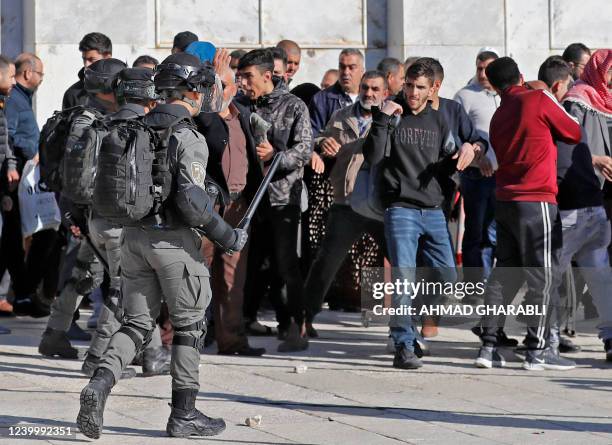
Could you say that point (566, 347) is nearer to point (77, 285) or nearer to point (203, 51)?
point (203, 51)

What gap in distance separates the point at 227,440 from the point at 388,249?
2.80 metres

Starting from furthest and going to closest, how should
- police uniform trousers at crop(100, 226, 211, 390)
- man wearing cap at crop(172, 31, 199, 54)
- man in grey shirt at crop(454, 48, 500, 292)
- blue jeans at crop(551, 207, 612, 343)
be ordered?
man in grey shirt at crop(454, 48, 500, 292)
man wearing cap at crop(172, 31, 199, 54)
blue jeans at crop(551, 207, 612, 343)
police uniform trousers at crop(100, 226, 211, 390)

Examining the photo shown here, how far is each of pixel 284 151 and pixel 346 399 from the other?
2383 mm

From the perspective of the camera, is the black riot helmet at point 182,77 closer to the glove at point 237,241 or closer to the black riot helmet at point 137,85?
the glove at point 237,241

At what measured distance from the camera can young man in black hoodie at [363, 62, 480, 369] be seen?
926cm

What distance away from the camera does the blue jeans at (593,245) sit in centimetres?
949

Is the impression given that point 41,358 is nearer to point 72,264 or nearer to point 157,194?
point 72,264

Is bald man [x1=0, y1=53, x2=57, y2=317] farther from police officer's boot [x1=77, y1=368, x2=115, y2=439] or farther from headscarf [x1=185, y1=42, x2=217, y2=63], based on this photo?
police officer's boot [x1=77, y1=368, x2=115, y2=439]

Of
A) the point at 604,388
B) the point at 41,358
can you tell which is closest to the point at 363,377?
the point at 604,388

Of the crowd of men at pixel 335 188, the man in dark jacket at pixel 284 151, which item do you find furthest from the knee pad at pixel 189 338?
the man in dark jacket at pixel 284 151

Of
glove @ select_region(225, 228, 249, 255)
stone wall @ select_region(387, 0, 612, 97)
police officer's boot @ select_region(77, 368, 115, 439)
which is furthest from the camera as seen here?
stone wall @ select_region(387, 0, 612, 97)

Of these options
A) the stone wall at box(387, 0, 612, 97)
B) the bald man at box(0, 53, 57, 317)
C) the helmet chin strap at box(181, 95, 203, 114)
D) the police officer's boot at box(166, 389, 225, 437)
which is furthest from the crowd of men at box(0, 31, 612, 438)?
the stone wall at box(387, 0, 612, 97)

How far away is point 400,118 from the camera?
30.7 ft

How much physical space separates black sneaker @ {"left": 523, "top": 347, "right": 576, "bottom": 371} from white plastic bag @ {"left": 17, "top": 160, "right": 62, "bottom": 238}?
167 inches
